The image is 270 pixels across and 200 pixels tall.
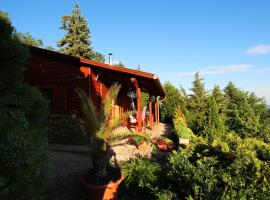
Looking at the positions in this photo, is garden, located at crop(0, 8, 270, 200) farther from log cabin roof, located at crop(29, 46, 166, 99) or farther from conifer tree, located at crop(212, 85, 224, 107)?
conifer tree, located at crop(212, 85, 224, 107)

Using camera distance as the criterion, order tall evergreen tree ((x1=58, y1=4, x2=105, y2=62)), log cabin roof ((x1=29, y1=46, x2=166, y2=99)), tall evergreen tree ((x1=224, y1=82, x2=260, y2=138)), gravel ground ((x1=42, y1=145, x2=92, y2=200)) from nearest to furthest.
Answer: gravel ground ((x1=42, y1=145, x2=92, y2=200)) < log cabin roof ((x1=29, y1=46, x2=166, y2=99)) < tall evergreen tree ((x1=224, y1=82, x2=260, y2=138)) < tall evergreen tree ((x1=58, y1=4, x2=105, y2=62))

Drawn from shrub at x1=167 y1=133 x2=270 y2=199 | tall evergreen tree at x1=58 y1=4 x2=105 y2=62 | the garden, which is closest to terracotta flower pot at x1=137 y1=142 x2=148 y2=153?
the garden

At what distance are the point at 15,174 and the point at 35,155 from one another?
340 mm

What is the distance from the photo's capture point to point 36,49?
10688mm

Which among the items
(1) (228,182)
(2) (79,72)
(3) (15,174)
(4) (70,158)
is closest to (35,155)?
(3) (15,174)

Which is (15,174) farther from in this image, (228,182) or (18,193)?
(228,182)

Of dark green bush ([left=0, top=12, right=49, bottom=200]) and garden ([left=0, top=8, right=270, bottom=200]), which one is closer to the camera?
dark green bush ([left=0, top=12, right=49, bottom=200])

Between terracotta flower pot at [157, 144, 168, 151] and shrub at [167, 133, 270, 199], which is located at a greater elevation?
shrub at [167, 133, 270, 199]

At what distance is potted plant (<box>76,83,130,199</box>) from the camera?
4836 millimetres

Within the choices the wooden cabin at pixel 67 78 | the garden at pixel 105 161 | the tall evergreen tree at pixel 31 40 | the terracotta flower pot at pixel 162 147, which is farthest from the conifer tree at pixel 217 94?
the tall evergreen tree at pixel 31 40

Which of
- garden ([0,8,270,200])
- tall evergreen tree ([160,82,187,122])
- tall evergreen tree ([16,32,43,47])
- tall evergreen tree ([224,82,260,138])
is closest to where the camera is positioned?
garden ([0,8,270,200])

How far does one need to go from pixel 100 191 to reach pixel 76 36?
32.9 metres

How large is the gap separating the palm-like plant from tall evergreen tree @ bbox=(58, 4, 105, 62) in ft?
100

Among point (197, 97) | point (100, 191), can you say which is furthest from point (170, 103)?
point (100, 191)
